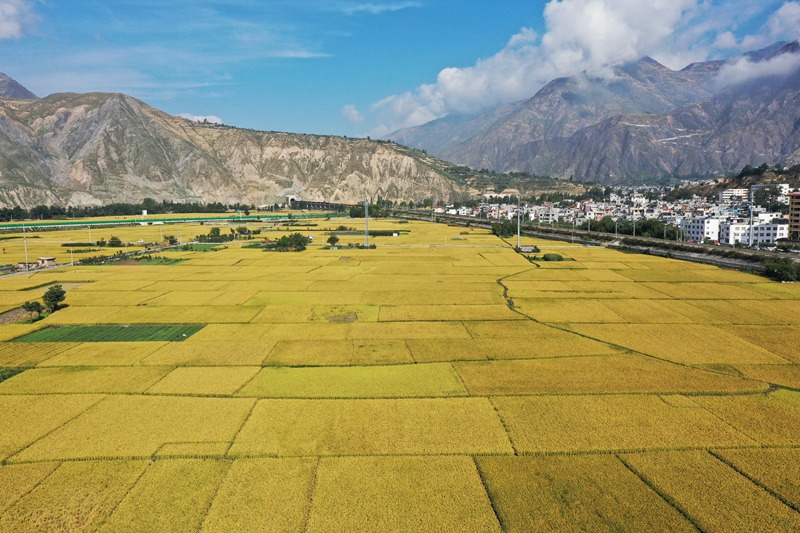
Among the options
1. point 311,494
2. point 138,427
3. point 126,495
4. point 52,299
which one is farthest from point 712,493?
point 52,299

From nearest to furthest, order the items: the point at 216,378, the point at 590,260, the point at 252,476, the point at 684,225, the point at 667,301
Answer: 1. the point at 252,476
2. the point at 216,378
3. the point at 667,301
4. the point at 590,260
5. the point at 684,225

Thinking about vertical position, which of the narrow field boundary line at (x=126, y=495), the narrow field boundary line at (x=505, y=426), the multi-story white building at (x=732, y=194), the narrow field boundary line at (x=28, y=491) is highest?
the multi-story white building at (x=732, y=194)

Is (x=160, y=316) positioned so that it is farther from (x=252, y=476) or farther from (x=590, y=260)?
(x=590, y=260)

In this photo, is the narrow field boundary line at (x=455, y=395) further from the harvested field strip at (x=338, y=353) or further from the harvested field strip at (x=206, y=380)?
the harvested field strip at (x=338, y=353)

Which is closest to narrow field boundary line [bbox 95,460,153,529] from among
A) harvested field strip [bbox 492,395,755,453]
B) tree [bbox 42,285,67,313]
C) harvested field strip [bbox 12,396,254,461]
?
harvested field strip [bbox 12,396,254,461]

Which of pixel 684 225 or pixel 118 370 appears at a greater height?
pixel 684 225

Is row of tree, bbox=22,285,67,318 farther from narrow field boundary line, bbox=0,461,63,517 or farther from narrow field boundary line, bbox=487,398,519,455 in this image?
narrow field boundary line, bbox=487,398,519,455

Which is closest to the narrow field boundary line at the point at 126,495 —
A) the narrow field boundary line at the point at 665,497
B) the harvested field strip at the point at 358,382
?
the harvested field strip at the point at 358,382

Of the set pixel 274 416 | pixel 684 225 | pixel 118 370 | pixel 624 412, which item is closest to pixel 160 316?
pixel 118 370
